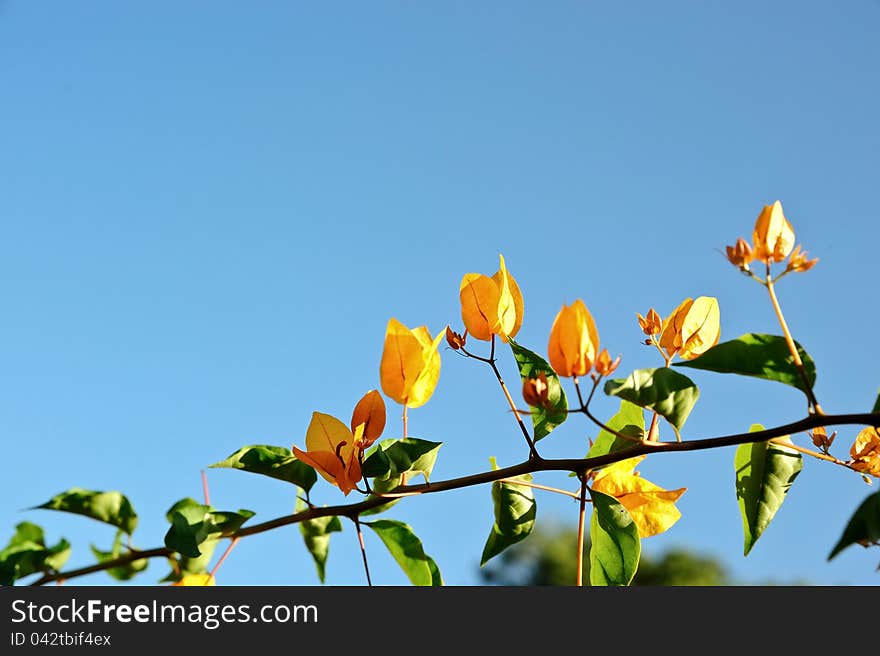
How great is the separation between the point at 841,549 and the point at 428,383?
0.90 ft

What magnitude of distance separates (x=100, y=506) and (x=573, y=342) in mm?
495

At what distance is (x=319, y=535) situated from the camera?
0.67 metres

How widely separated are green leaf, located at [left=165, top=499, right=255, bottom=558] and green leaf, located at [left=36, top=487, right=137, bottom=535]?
17 centimetres

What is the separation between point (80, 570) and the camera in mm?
656

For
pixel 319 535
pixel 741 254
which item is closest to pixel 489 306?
pixel 741 254

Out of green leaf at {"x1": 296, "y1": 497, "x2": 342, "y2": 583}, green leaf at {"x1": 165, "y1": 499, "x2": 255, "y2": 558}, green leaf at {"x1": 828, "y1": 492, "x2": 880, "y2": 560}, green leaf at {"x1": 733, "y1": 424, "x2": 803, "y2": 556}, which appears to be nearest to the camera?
green leaf at {"x1": 828, "y1": 492, "x2": 880, "y2": 560}

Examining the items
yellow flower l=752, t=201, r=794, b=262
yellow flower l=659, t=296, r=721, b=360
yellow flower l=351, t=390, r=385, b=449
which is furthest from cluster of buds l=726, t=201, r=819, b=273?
yellow flower l=351, t=390, r=385, b=449

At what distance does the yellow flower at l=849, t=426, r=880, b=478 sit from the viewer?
422 mm

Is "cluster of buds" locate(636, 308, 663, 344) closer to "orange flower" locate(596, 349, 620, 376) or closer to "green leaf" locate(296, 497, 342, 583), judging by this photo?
"orange flower" locate(596, 349, 620, 376)

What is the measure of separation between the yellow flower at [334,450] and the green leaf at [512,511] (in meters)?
0.09

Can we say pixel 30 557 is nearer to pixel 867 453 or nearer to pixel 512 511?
pixel 512 511

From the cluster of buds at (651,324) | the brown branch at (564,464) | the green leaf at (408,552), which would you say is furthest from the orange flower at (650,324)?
the green leaf at (408,552)
